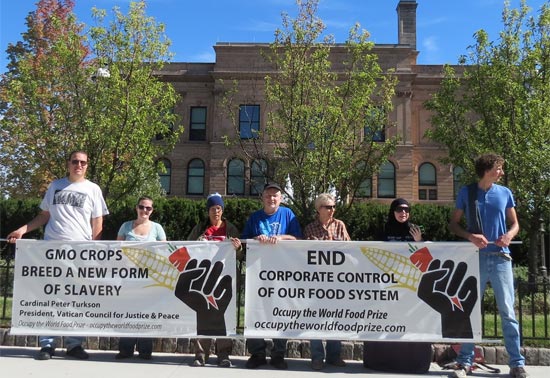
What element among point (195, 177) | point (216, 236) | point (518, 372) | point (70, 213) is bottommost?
point (518, 372)

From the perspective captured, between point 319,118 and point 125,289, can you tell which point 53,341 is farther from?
point 319,118

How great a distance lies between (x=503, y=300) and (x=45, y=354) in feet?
15.8

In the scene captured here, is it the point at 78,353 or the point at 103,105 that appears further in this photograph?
the point at 103,105

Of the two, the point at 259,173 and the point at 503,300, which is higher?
the point at 259,173

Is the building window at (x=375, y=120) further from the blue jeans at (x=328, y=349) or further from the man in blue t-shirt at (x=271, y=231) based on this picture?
the blue jeans at (x=328, y=349)

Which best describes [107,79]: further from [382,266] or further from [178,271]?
[382,266]

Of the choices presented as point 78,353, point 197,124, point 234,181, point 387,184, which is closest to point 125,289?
point 78,353

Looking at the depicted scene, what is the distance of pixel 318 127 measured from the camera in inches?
431

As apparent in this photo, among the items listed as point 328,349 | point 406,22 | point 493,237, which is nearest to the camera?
point 493,237

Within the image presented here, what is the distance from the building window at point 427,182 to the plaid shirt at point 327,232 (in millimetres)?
30776

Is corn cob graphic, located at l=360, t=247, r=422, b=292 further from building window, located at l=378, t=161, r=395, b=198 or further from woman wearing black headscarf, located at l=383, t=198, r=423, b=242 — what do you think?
building window, located at l=378, t=161, r=395, b=198

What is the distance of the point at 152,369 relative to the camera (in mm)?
5172

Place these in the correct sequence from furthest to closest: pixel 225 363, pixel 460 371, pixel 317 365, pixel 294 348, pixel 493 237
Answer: pixel 294 348, pixel 225 363, pixel 317 365, pixel 493 237, pixel 460 371

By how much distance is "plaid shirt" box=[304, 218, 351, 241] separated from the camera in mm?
5574
